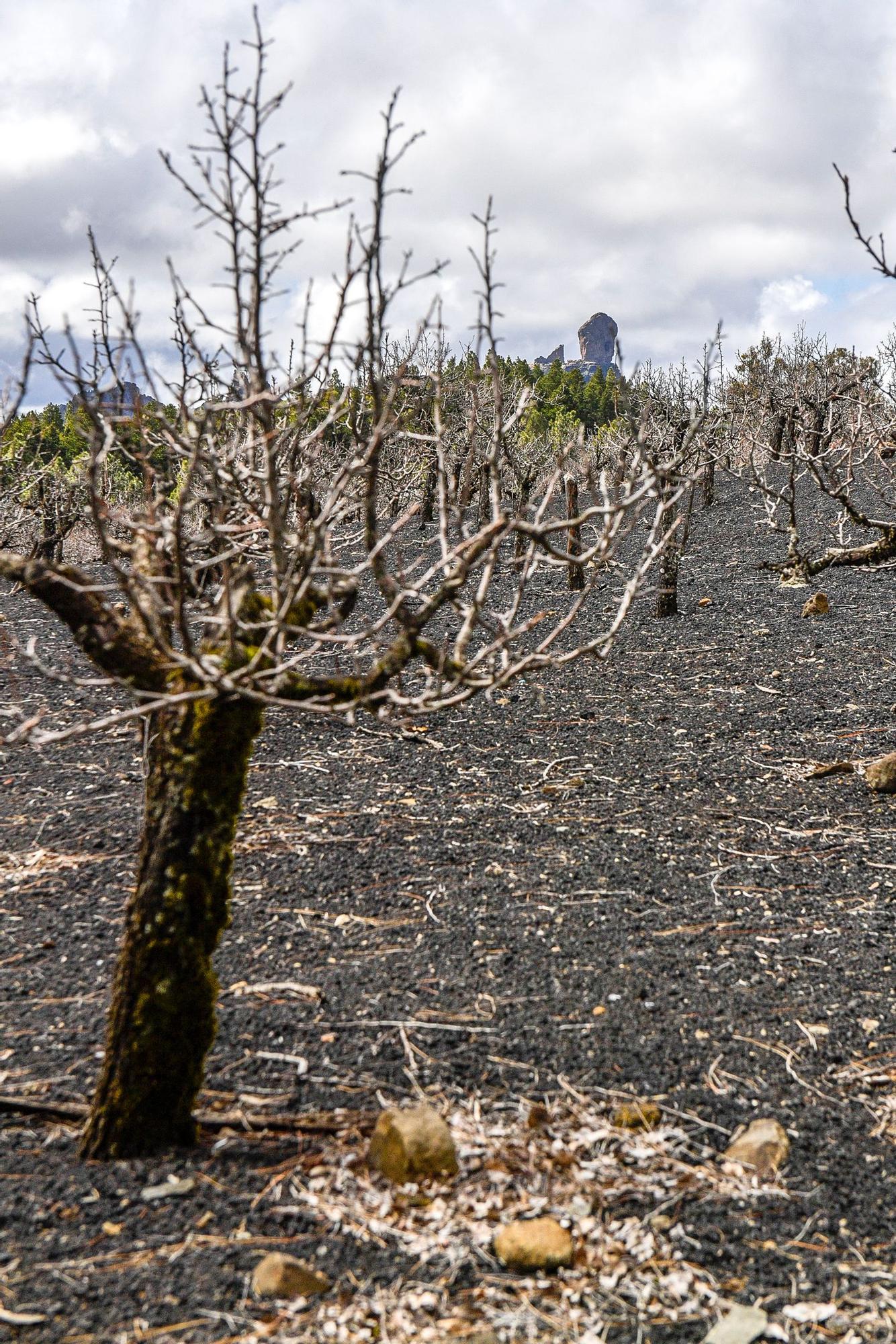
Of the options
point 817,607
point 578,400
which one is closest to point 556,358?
point 578,400

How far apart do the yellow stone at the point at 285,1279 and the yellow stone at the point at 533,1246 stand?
0.43 m

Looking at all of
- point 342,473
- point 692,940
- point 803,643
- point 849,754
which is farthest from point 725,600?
point 342,473

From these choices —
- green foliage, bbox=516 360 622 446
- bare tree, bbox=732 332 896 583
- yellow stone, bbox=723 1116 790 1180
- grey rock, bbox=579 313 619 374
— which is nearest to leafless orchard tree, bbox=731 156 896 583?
bare tree, bbox=732 332 896 583

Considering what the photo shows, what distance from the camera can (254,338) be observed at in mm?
2309

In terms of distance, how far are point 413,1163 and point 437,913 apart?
5.41ft

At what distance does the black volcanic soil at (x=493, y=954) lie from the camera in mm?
2492

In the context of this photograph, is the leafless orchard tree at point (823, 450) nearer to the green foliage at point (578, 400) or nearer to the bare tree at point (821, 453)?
the bare tree at point (821, 453)

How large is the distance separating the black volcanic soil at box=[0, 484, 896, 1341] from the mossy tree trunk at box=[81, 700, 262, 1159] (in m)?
0.16

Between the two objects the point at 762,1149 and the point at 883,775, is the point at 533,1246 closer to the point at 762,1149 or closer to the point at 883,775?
the point at 762,1149

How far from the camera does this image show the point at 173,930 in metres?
2.58

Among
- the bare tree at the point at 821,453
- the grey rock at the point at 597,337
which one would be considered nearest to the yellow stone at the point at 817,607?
the bare tree at the point at 821,453

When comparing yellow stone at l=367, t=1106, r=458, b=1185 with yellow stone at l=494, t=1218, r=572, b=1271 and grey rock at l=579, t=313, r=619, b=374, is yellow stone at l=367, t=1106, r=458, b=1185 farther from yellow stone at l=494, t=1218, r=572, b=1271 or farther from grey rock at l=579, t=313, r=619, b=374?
grey rock at l=579, t=313, r=619, b=374

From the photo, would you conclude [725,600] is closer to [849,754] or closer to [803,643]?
[803,643]

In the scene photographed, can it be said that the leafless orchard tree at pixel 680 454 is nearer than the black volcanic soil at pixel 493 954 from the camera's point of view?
No
